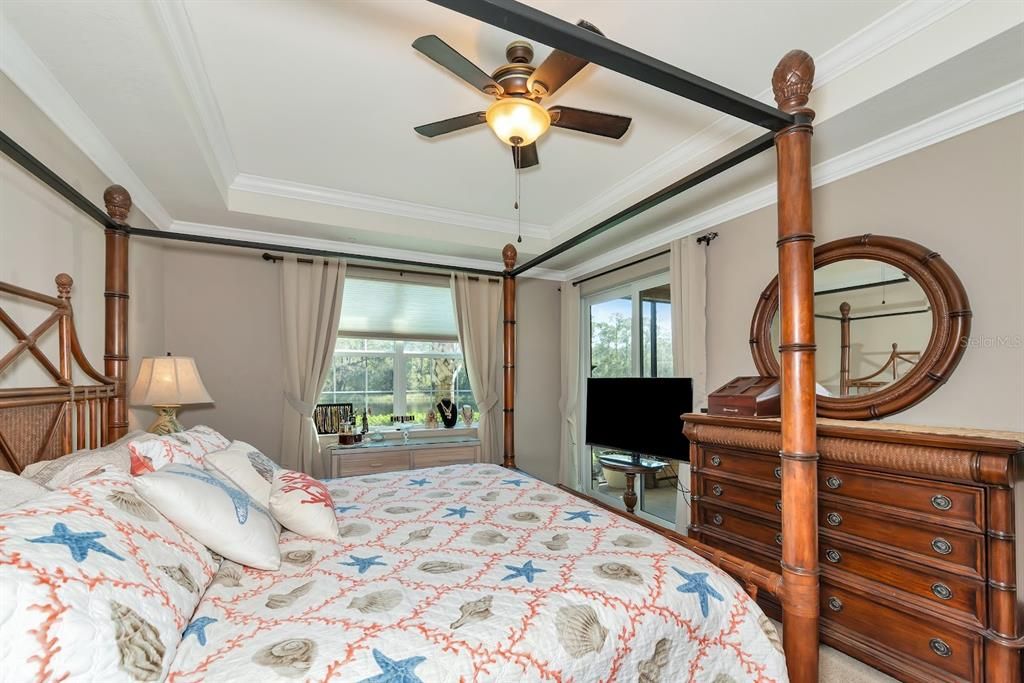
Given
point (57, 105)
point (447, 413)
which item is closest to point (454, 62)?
point (57, 105)

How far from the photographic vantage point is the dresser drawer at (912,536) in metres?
1.67

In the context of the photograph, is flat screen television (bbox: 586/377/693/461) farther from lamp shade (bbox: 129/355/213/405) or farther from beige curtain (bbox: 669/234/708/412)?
lamp shade (bbox: 129/355/213/405)

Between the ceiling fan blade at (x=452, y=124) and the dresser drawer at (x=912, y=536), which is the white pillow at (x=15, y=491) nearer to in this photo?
the ceiling fan blade at (x=452, y=124)

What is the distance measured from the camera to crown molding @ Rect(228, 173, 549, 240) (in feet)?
10.6

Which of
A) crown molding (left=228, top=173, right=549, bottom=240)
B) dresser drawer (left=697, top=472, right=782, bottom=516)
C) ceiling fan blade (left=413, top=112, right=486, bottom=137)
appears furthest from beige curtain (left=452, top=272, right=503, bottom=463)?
ceiling fan blade (left=413, top=112, right=486, bottom=137)

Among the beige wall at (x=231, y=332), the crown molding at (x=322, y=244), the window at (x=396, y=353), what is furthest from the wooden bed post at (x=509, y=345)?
the beige wall at (x=231, y=332)

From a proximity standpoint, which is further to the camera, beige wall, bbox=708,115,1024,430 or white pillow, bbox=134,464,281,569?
beige wall, bbox=708,115,1024,430

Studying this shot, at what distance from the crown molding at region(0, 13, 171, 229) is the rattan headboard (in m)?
0.66

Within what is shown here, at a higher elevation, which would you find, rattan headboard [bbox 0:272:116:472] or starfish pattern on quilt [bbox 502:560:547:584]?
rattan headboard [bbox 0:272:116:472]

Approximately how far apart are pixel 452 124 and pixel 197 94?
1.21 meters

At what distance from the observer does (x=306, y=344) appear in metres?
3.80

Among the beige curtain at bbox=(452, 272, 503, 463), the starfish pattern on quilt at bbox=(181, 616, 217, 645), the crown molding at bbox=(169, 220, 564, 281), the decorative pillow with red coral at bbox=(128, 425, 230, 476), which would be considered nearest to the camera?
the starfish pattern on quilt at bbox=(181, 616, 217, 645)

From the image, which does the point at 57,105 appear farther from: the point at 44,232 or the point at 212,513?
the point at 212,513

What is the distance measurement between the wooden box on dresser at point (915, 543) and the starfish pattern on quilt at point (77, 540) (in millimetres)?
2447
